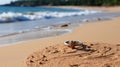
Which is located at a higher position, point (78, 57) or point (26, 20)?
point (78, 57)

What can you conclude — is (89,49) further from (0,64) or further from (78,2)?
A: (78,2)

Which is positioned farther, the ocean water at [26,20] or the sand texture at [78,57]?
the ocean water at [26,20]

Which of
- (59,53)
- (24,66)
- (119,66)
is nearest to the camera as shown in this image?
(119,66)

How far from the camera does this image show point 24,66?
5.29 metres

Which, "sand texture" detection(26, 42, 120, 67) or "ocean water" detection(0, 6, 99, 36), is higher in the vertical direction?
"sand texture" detection(26, 42, 120, 67)

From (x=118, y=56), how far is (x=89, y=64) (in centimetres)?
71

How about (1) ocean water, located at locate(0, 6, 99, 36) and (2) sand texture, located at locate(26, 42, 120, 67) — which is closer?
(2) sand texture, located at locate(26, 42, 120, 67)

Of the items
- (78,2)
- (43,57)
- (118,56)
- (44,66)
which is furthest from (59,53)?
(78,2)

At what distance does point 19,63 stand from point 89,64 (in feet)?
4.44

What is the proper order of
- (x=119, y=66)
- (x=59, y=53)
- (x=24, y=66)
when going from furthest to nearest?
(x=59, y=53) < (x=24, y=66) < (x=119, y=66)

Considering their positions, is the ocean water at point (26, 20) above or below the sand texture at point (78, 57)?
below

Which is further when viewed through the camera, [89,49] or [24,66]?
[89,49]

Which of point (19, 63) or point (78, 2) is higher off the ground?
point (19, 63)

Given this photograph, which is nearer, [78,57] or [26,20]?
[78,57]
